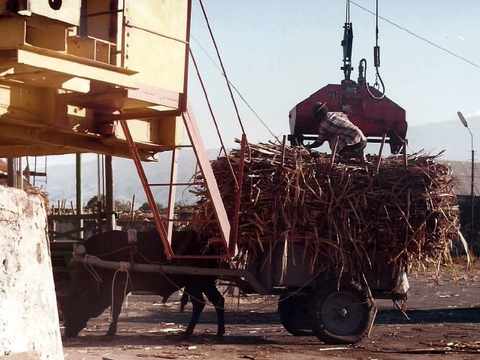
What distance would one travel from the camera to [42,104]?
30.5 ft

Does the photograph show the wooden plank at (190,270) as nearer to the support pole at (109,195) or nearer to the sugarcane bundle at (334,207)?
the sugarcane bundle at (334,207)

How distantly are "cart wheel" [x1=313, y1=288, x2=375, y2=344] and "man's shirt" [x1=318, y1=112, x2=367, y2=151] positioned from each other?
217cm

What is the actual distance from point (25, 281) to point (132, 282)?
980 centimetres

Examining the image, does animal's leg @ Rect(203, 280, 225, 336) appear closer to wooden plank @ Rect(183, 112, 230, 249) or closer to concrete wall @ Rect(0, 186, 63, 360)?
wooden plank @ Rect(183, 112, 230, 249)

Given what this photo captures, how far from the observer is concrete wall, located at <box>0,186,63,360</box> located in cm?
391

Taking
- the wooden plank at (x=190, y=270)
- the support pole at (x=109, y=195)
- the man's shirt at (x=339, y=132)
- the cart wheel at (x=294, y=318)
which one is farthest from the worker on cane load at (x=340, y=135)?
the support pole at (x=109, y=195)

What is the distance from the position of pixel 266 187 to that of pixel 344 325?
232 centimetres

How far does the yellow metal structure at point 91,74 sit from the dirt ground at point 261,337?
2520mm

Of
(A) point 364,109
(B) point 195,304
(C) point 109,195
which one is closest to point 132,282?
(B) point 195,304

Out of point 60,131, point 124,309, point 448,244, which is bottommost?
point 124,309

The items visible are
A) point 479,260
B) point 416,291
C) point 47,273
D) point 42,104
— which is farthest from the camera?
point 479,260

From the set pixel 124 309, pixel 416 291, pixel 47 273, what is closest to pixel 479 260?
pixel 416 291

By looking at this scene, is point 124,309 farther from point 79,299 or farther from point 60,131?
point 60,131

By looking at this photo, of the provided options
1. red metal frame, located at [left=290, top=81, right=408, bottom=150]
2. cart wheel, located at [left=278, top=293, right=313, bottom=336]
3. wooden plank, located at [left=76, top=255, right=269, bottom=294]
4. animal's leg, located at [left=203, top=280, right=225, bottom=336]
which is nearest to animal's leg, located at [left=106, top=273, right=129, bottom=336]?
wooden plank, located at [left=76, top=255, right=269, bottom=294]
